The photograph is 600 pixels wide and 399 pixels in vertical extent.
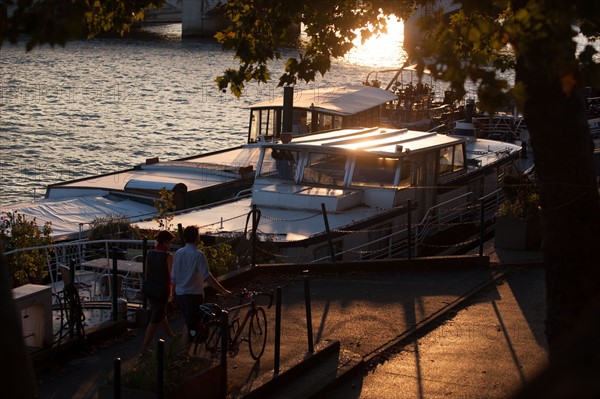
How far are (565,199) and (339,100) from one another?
2606cm

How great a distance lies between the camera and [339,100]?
110ft

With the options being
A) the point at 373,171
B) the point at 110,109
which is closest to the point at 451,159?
the point at 373,171

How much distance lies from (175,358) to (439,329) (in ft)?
14.8

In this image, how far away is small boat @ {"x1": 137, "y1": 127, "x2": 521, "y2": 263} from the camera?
18.3 meters

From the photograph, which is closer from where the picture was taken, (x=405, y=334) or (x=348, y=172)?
(x=405, y=334)

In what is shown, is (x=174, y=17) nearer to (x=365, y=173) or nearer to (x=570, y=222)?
(x=365, y=173)

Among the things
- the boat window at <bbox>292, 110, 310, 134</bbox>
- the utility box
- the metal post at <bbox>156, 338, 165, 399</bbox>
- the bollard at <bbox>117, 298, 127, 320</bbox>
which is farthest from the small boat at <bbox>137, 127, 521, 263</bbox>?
the boat window at <bbox>292, 110, 310, 134</bbox>

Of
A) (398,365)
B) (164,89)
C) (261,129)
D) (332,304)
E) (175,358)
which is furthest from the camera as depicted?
(164,89)

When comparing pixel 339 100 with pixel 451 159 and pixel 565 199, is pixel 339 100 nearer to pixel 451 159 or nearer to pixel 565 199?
pixel 451 159

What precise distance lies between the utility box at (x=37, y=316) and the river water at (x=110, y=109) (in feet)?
82.0

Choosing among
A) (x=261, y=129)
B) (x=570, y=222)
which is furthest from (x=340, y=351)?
(x=261, y=129)

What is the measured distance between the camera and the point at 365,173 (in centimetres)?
2039

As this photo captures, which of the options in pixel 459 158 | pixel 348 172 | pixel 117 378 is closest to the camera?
pixel 117 378

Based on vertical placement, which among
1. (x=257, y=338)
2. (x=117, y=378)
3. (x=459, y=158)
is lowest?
(x=257, y=338)
